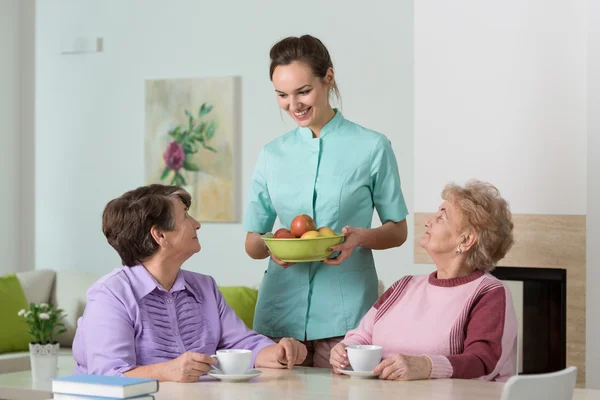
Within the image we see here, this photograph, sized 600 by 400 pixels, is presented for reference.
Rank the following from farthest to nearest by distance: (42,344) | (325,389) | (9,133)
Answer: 1. (9,133)
2. (42,344)
3. (325,389)

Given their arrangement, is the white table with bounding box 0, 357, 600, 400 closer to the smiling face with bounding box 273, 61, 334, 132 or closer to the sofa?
the smiling face with bounding box 273, 61, 334, 132

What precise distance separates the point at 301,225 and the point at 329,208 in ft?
0.64

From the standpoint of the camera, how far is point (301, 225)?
2385mm

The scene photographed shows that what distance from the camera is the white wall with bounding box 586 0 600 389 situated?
3854 mm

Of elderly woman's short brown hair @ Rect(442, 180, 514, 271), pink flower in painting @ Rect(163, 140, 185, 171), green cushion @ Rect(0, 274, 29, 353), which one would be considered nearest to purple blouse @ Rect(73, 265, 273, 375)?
elderly woman's short brown hair @ Rect(442, 180, 514, 271)

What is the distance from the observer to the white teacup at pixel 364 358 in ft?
7.02

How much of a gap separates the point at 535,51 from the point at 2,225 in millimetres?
3839

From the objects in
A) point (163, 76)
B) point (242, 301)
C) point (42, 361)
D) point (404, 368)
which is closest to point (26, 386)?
point (42, 361)

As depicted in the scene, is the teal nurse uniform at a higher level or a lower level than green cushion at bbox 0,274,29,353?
higher

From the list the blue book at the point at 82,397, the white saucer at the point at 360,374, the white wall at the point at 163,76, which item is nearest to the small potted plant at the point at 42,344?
the white wall at the point at 163,76

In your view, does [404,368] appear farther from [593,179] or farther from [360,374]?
[593,179]

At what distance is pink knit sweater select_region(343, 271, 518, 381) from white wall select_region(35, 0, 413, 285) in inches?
99.5

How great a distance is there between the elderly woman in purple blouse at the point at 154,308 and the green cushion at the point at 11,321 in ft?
9.02

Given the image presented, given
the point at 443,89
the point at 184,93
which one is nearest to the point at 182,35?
the point at 184,93
